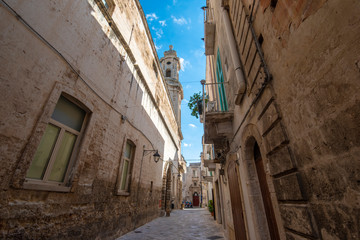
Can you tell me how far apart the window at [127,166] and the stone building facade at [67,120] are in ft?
0.14

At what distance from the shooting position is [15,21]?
2.85m

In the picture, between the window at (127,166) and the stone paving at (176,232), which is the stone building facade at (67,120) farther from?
the stone paving at (176,232)

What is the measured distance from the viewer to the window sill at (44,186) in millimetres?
2905

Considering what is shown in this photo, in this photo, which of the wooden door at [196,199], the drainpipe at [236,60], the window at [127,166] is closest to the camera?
the drainpipe at [236,60]

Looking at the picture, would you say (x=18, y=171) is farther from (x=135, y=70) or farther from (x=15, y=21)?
(x=135, y=70)

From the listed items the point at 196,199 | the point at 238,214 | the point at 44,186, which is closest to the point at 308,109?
the point at 238,214

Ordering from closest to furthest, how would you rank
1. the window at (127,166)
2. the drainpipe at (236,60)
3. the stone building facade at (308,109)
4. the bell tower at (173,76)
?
1. the stone building facade at (308,109)
2. the drainpipe at (236,60)
3. the window at (127,166)
4. the bell tower at (173,76)

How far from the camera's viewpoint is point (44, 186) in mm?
3141

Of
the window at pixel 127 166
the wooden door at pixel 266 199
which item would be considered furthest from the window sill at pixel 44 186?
the wooden door at pixel 266 199

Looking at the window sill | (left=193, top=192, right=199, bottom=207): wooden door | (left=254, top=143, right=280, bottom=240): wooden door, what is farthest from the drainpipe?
(left=193, top=192, right=199, bottom=207): wooden door

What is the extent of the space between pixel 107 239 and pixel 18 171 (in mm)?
3592

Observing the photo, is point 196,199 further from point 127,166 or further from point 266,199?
point 266,199

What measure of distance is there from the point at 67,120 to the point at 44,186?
1572mm

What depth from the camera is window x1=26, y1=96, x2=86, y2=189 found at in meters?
3.30
